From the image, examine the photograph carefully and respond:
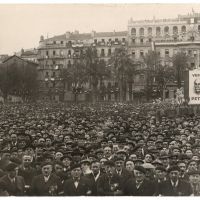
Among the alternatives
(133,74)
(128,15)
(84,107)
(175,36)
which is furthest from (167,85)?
(128,15)

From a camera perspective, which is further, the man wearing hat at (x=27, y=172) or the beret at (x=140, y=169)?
the man wearing hat at (x=27, y=172)

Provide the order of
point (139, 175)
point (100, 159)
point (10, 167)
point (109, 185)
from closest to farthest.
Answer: point (139, 175), point (109, 185), point (10, 167), point (100, 159)

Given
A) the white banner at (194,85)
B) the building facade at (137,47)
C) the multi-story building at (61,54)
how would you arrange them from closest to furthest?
the white banner at (194,85) < the multi-story building at (61,54) < the building facade at (137,47)

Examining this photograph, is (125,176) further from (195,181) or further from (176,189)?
(195,181)

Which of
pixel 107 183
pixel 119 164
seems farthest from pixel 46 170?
pixel 119 164

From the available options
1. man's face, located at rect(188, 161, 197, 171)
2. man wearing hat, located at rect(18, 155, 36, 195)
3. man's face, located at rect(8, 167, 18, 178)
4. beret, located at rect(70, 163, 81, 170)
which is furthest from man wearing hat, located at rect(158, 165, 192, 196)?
man's face, located at rect(8, 167, 18, 178)

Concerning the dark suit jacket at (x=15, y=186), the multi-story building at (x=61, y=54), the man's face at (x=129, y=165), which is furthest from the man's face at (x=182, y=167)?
the multi-story building at (x=61, y=54)

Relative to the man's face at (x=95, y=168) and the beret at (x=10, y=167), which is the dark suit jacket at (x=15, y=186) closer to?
the beret at (x=10, y=167)
